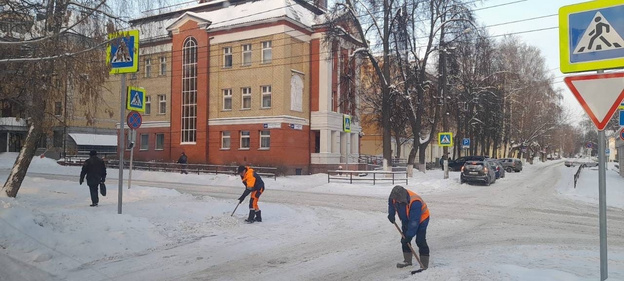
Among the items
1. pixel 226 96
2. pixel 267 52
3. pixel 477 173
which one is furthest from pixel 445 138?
pixel 226 96

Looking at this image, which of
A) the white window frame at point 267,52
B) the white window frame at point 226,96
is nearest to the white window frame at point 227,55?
the white window frame at point 226,96

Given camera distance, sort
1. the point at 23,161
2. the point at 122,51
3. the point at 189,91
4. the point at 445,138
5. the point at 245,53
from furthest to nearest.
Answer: the point at 189,91 → the point at 245,53 → the point at 445,138 → the point at 23,161 → the point at 122,51

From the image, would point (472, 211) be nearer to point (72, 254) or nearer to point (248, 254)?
point (248, 254)

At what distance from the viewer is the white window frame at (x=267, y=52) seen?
107ft

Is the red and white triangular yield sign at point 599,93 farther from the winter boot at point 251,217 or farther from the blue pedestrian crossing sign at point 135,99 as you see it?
the blue pedestrian crossing sign at point 135,99

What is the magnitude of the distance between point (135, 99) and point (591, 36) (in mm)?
10388

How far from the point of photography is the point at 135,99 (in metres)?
11.7

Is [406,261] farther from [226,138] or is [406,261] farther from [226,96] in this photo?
[226,96]

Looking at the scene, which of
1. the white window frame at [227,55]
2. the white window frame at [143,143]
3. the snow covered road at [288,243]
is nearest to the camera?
the snow covered road at [288,243]

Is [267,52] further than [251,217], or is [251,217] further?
[267,52]

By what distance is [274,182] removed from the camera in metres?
25.5

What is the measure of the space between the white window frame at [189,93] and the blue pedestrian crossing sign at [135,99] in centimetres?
2426

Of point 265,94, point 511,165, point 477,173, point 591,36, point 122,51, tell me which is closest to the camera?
point 591,36

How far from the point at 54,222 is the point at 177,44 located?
1185 inches
